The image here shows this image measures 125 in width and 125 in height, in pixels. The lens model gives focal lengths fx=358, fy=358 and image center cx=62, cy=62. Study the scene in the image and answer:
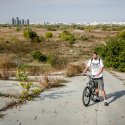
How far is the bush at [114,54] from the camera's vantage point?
2730 centimetres

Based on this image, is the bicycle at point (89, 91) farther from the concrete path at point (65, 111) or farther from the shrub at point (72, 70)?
the shrub at point (72, 70)

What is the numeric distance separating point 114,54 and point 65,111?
56.4 feet

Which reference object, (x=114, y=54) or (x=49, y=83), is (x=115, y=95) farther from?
(x=114, y=54)

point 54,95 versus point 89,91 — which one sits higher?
point 89,91

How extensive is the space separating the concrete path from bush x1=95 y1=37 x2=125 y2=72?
11.5m

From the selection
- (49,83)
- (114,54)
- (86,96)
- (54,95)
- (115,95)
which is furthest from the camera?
(114,54)

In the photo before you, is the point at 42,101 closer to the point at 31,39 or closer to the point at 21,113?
the point at 21,113

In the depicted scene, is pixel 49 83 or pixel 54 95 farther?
pixel 49 83

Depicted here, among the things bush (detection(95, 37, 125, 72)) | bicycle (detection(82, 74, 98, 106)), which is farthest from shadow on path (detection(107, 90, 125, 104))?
bush (detection(95, 37, 125, 72))

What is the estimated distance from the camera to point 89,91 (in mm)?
13078

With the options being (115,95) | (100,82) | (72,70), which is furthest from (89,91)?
(72,70)

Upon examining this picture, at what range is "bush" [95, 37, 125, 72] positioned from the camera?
89.6 feet

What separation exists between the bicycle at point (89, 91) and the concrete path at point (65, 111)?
0.86 ft

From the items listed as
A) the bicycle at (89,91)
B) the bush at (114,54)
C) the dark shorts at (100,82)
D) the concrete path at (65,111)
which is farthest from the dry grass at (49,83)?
the bush at (114,54)
